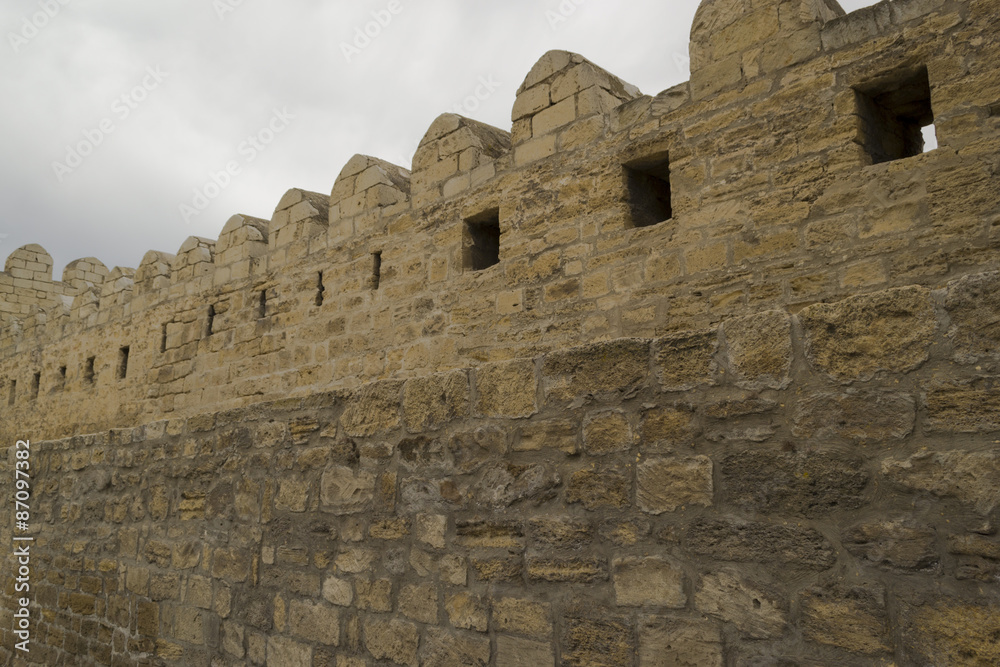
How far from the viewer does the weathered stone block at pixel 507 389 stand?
6.82 feet

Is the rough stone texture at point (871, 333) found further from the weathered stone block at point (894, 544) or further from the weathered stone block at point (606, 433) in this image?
the weathered stone block at point (606, 433)

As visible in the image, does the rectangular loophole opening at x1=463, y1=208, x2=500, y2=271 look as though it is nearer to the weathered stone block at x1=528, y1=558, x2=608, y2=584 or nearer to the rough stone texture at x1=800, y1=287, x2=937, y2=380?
the weathered stone block at x1=528, y1=558, x2=608, y2=584

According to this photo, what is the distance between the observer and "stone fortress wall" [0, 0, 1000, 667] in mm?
1470

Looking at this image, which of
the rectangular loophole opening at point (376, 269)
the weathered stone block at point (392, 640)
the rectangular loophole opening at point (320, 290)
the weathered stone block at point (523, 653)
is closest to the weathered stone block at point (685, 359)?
the weathered stone block at point (523, 653)

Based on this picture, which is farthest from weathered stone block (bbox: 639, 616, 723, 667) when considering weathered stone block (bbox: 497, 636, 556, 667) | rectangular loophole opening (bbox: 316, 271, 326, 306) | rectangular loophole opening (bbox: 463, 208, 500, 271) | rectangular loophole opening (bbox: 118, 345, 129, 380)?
rectangular loophole opening (bbox: 118, 345, 129, 380)

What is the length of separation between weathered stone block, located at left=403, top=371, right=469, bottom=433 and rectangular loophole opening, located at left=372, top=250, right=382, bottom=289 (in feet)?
12.7

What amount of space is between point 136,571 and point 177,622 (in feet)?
1.59

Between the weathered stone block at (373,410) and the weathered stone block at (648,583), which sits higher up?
the weathered stone block at (373,410)

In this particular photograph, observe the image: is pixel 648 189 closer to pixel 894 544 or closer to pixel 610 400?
pixel 610 400

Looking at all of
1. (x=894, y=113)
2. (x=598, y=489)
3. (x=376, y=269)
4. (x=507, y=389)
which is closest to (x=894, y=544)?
(x=598, y=489)

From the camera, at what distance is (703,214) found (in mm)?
4266

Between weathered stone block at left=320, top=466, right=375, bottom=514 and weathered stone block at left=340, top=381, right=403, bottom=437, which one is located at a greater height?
weathered stone block at left=340, top=381, right=403, bottom=437

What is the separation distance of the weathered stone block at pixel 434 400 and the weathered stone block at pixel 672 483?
25.2 inches

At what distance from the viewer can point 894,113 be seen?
4121 mm
